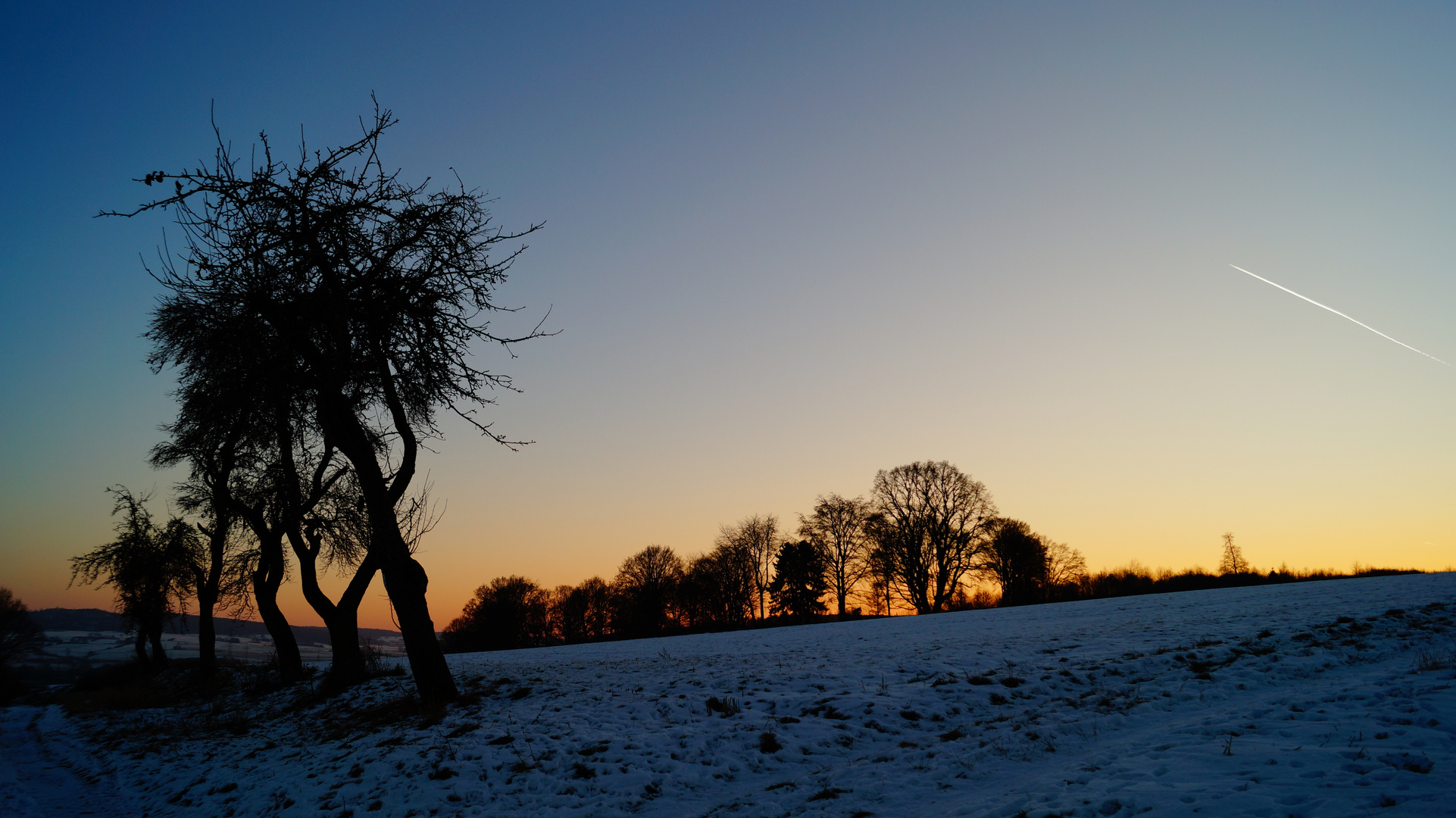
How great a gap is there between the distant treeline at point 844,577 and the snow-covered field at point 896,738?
2488 cm

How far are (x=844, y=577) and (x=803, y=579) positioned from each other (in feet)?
12.2

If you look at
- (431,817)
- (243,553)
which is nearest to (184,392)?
(243,553)

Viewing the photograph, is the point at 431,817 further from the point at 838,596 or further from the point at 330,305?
the point at 838,596

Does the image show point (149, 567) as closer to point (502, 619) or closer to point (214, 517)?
point (214, 517)

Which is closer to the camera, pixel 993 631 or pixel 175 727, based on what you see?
pixel 175 727

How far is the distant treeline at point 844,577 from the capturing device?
46438mm

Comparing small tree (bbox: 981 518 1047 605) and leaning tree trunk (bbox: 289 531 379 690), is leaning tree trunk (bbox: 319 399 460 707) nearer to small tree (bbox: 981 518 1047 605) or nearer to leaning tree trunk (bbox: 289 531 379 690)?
leaning tree trunk (bbox: 289 531 379 690)

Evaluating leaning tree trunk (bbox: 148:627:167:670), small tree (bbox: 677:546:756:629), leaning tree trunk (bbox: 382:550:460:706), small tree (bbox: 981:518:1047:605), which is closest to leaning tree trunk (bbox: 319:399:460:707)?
leaning tree trunk (bbox: 382:550:460:706)

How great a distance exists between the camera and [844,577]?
55.5m

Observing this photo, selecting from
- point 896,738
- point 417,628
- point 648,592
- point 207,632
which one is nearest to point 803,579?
point 648,592

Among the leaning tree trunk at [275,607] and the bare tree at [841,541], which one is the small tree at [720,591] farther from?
the leaning tree trunk at [275,607]

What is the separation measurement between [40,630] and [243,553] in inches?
2313

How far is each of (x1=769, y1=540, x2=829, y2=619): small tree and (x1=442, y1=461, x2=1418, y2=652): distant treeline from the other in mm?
99

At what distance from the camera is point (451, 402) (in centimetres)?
1213
